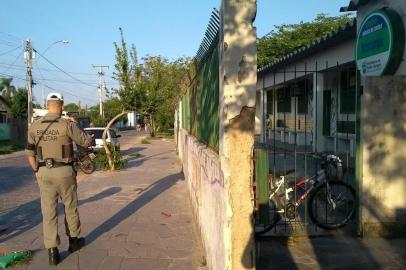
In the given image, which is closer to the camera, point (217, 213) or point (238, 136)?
point (238, 136)

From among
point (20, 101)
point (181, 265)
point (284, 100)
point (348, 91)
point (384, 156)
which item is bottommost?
point (181, 265)

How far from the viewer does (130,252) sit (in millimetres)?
6055

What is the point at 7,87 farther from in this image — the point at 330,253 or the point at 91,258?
the point at 330,253

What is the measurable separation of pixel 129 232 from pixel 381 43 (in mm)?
4375

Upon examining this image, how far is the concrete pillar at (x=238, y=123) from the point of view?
145 inches

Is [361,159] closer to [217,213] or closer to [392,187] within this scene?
[392,187]

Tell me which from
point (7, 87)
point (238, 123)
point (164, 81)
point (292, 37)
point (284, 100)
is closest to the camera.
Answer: point (238, 123)

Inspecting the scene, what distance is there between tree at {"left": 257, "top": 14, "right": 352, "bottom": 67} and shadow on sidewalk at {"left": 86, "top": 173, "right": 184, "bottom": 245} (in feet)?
59.7

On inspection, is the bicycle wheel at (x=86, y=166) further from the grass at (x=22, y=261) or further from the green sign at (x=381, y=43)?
the green sign at (x=381, y=43)

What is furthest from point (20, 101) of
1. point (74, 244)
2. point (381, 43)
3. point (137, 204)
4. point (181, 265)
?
point (381, 43)

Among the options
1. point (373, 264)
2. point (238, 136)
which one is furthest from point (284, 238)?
point (238, 136)

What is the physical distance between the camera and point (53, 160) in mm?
5684

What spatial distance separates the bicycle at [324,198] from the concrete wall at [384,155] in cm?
46

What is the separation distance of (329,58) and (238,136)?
430 inches
